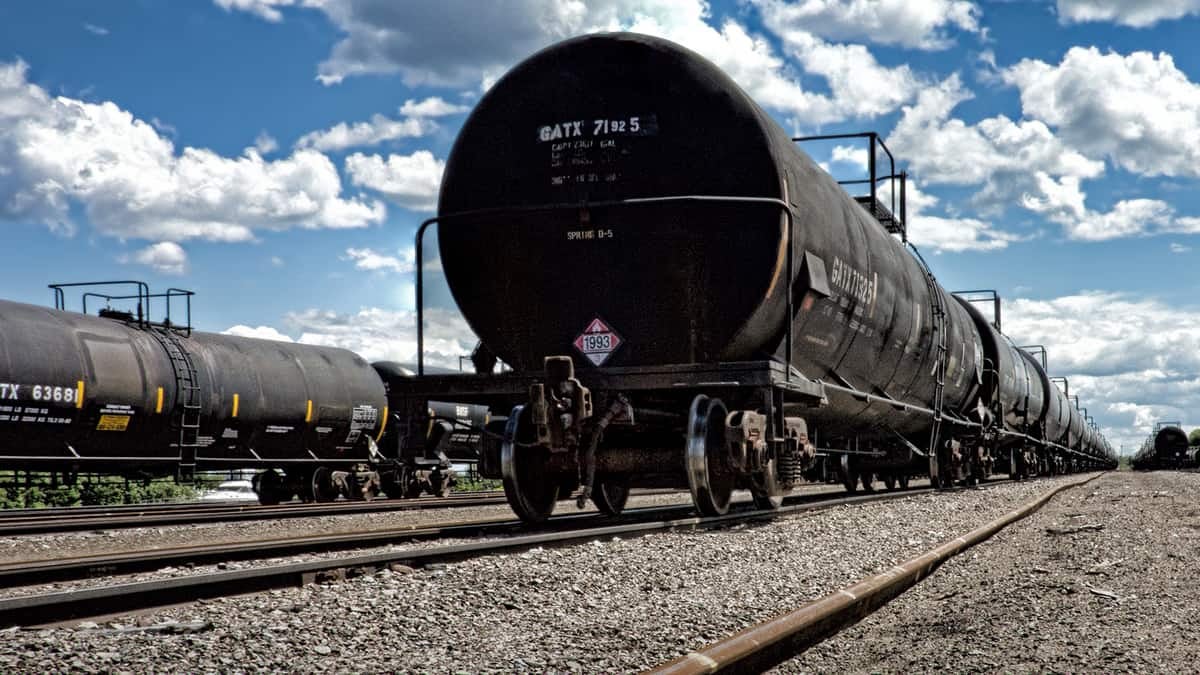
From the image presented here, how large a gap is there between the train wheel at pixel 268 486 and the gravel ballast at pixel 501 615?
11271mm

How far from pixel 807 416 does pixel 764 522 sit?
1.69 m

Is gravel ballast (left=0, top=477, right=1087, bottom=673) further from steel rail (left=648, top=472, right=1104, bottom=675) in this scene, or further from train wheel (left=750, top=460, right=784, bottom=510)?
train wheel (left=750, top=460, right=784, bottom=510)

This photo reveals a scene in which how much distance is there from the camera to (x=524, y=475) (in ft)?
28.7

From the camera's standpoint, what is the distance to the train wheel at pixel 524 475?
8.45m

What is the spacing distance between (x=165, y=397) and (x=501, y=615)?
1070 centimetres

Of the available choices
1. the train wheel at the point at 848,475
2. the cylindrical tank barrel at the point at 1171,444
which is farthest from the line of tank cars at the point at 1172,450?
the train wheel at the point at 848,475

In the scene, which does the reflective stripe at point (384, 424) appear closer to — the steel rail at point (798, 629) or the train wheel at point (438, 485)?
the train wheel at point (438, 485)

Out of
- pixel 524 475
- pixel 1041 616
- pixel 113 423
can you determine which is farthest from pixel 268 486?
pixel 1041 616

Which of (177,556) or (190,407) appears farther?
(190,407)

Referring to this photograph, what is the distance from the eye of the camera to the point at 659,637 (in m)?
4.08

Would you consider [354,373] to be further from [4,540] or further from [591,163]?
[591,163]

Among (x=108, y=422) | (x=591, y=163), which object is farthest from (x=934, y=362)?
(x=108, y=422)

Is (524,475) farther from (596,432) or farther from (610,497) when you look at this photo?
(610,497)

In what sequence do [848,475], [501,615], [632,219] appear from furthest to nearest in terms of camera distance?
[848,475] < [632,219] < [501,615]
